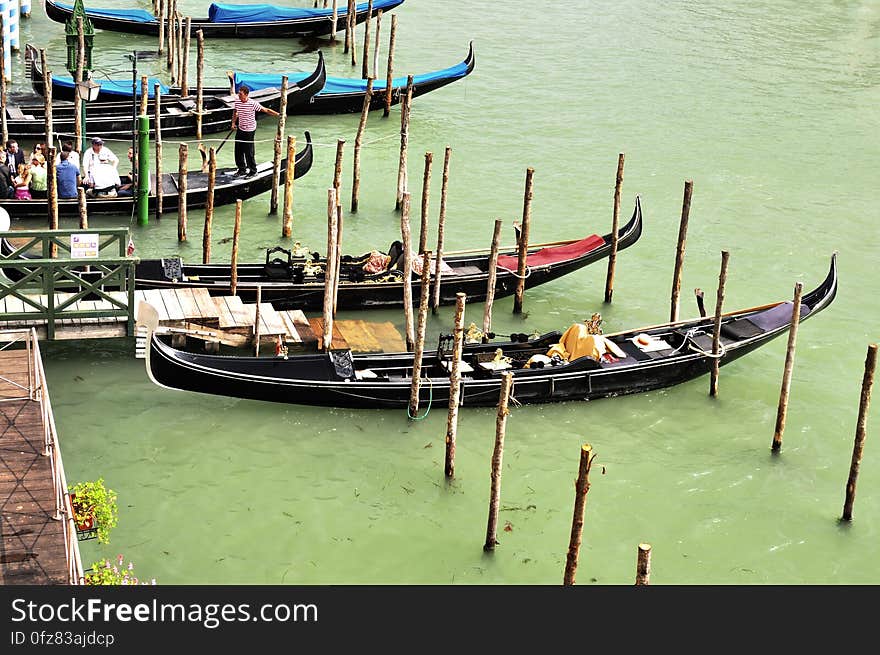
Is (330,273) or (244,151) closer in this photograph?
(330,273)

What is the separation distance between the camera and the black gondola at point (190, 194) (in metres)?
11.9

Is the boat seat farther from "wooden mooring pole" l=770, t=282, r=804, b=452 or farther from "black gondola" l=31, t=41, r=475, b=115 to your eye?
"wooden mooring pole" l=770, t=282, r=804, b=452

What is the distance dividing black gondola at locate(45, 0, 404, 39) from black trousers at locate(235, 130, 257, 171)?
20.0 ft

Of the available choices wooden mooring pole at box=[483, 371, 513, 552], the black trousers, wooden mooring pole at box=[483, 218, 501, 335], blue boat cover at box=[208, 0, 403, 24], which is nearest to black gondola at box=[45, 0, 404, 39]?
blue boat cover at box=[208, 0, 403, 24]

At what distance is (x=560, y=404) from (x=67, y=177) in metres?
4.94

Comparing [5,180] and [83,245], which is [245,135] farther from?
[83,245]

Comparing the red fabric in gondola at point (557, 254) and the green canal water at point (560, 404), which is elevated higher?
the red fabric in gondola at point (557, 254)

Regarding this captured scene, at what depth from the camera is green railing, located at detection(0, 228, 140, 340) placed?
8828 mm

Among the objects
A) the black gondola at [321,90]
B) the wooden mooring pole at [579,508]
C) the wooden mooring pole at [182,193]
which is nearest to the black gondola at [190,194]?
the wooden mooring pole at [182,193]

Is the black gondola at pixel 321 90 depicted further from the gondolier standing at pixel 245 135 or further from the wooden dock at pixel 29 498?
the wooden dock at pixel 29 498

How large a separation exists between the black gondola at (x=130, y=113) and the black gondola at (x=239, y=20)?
141 inches

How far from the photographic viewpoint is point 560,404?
973cm

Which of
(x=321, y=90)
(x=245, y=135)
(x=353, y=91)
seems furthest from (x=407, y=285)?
(x=353, y=91)

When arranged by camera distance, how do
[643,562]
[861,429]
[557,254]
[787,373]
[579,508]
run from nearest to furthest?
1. [643,562]
2. [579,508]
3. [861,429]
4. [787,373]
5. [557,254]
